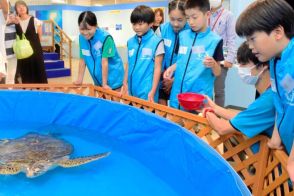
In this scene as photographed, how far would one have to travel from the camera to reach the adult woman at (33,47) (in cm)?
358

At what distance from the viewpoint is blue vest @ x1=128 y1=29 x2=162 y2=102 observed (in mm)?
2281

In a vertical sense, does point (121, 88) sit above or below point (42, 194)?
above

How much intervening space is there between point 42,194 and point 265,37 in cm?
123

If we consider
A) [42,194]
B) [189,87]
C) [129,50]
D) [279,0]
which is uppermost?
[279,0]

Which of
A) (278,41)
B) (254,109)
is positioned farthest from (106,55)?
(278,41)

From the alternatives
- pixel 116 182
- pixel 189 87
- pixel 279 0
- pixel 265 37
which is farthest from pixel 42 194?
pixel 279 0

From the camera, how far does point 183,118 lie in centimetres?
173

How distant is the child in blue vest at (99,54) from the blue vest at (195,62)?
2.35ft

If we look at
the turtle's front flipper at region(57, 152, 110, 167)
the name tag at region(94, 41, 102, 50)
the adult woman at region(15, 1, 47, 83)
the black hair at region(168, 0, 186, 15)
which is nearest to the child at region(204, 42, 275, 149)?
the turtle's front flipper at region(57, 152, 110, 167)

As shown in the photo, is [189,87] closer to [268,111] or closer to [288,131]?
[268,111]

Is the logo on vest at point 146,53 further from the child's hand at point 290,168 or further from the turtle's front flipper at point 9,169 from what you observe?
the child's hand at point 290,168

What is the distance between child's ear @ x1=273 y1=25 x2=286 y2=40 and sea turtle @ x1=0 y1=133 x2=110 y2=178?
1090 millimetres

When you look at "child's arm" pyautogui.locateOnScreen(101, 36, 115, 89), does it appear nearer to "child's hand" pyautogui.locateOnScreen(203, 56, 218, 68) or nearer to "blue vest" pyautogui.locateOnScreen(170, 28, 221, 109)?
"blue vest" pyautogui.locateOnScreen(170, 28, 221, 109)

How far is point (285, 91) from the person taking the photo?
3.73ft
